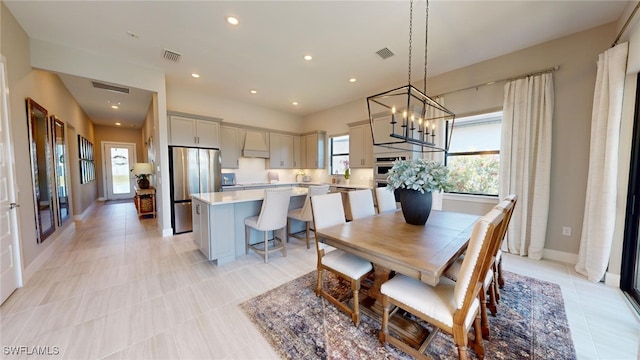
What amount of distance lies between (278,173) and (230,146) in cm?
165

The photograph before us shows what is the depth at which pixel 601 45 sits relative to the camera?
2.67 metres

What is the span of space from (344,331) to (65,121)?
6485 millimetres

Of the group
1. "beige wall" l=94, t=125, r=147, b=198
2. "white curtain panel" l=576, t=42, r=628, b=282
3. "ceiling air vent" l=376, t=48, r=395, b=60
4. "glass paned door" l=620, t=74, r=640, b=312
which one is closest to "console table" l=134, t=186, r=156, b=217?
"beige wall" l=94, t=125, r=147, b=198

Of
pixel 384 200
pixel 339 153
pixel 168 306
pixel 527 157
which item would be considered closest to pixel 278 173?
pixel 339 153

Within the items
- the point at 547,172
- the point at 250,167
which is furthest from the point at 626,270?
the point at 250,167

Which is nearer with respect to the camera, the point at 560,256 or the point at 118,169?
the point at 560,256

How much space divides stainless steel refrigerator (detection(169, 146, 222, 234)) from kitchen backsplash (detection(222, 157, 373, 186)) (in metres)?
0.88

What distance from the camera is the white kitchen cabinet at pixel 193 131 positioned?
4348mm

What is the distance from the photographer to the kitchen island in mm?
2871

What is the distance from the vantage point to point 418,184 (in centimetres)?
212

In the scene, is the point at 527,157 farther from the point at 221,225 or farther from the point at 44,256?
the point at 44,256

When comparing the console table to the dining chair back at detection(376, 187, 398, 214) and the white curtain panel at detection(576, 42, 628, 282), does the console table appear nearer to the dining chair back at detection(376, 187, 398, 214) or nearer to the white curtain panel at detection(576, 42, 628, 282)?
the dining chair back at detection(376, 187, 398, 214)

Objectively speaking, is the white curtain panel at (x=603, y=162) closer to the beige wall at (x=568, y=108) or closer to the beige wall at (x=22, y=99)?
the beige wall at (x=568, y=108)

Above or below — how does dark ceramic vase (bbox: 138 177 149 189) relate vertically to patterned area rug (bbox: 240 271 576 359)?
above
